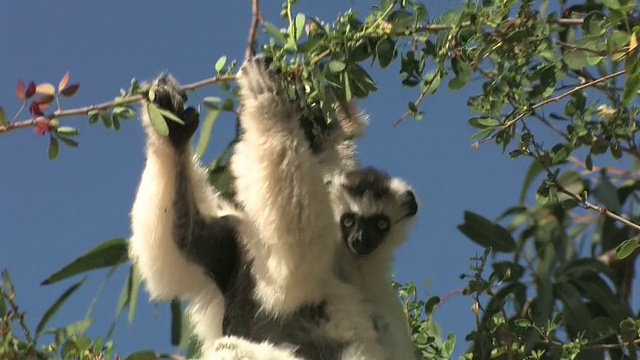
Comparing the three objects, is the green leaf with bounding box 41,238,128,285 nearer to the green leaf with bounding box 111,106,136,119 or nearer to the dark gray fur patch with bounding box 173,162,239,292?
the dark gray fur patch with bounding box 173,162,239,292

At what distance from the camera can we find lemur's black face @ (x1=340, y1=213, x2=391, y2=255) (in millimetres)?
4461

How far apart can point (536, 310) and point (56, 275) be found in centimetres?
237

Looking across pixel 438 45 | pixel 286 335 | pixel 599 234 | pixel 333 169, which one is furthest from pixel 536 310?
pixel 438 45

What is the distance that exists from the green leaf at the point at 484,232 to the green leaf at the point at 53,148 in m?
2.48

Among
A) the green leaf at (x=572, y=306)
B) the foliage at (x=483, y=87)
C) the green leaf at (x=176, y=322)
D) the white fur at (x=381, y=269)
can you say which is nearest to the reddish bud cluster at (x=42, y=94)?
the foliage at (x=483, y=87)

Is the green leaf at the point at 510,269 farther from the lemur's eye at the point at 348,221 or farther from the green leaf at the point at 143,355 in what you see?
the green leaf at the point at 143,355

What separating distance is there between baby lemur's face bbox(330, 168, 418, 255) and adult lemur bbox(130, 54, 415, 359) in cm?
24

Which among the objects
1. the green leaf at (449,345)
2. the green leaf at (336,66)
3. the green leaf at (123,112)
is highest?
the green leaf at (336,66)

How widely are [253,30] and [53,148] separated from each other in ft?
2.53

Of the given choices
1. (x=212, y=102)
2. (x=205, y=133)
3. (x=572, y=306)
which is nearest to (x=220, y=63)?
(x=212, y=102)

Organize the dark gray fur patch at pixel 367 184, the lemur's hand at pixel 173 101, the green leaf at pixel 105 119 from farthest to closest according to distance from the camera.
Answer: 1. the dark gray fur patch at pixel 367 184
2. the lemur's hand at pixel 173 101
3. the green leaf at pixel 105 119

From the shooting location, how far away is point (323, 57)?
351 cm

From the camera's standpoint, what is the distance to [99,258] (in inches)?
206

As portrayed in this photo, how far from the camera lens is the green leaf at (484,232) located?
17.9ft
